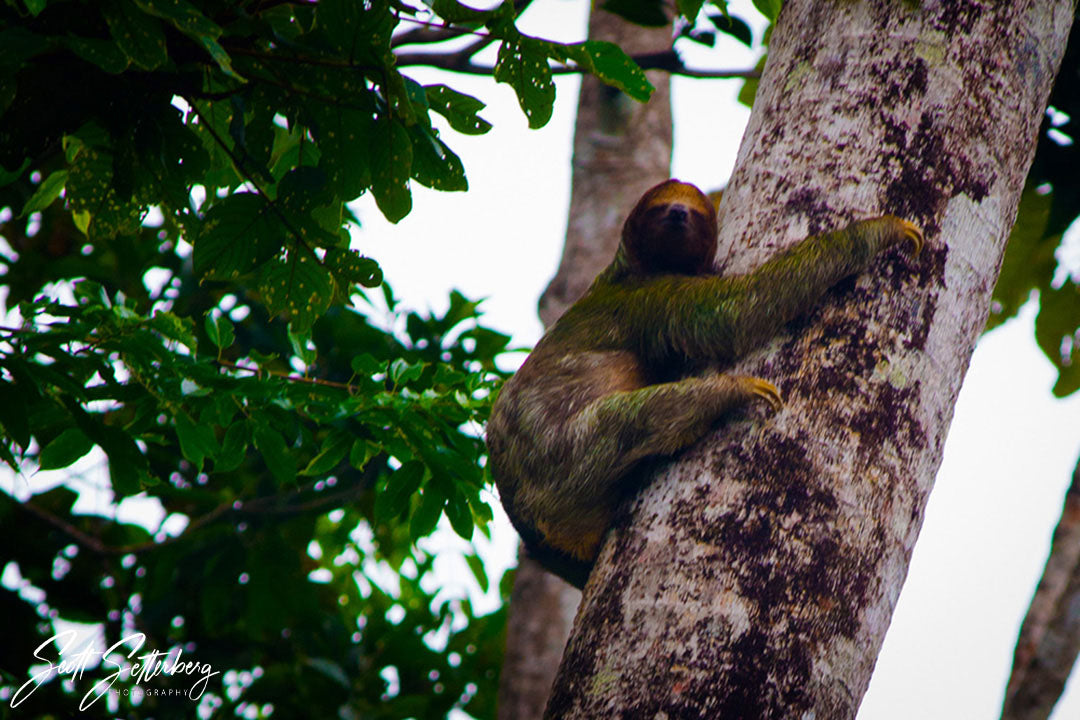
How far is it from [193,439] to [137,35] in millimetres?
1307

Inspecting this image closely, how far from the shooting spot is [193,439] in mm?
2799

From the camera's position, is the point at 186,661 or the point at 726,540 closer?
the point at 726,540

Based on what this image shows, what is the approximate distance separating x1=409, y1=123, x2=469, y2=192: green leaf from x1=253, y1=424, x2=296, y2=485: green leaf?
105 cm

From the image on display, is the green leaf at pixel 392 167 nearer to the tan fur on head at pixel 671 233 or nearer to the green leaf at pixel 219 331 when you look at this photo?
the green leaf at pixel 219 331

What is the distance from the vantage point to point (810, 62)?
2629mm

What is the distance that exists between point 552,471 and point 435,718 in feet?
11.5

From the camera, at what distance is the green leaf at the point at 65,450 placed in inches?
109

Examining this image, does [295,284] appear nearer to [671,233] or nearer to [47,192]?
[47,192]

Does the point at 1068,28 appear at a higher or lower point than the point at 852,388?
higher

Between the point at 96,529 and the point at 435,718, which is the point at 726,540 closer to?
the point at 435,718

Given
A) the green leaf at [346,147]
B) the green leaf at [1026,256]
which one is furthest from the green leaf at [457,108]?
the green leaf at [1026,256]

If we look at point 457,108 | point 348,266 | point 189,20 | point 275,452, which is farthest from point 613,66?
point 275,452

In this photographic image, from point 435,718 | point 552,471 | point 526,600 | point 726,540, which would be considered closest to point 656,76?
point 526,600

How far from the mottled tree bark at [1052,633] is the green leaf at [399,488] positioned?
404 centimetres
